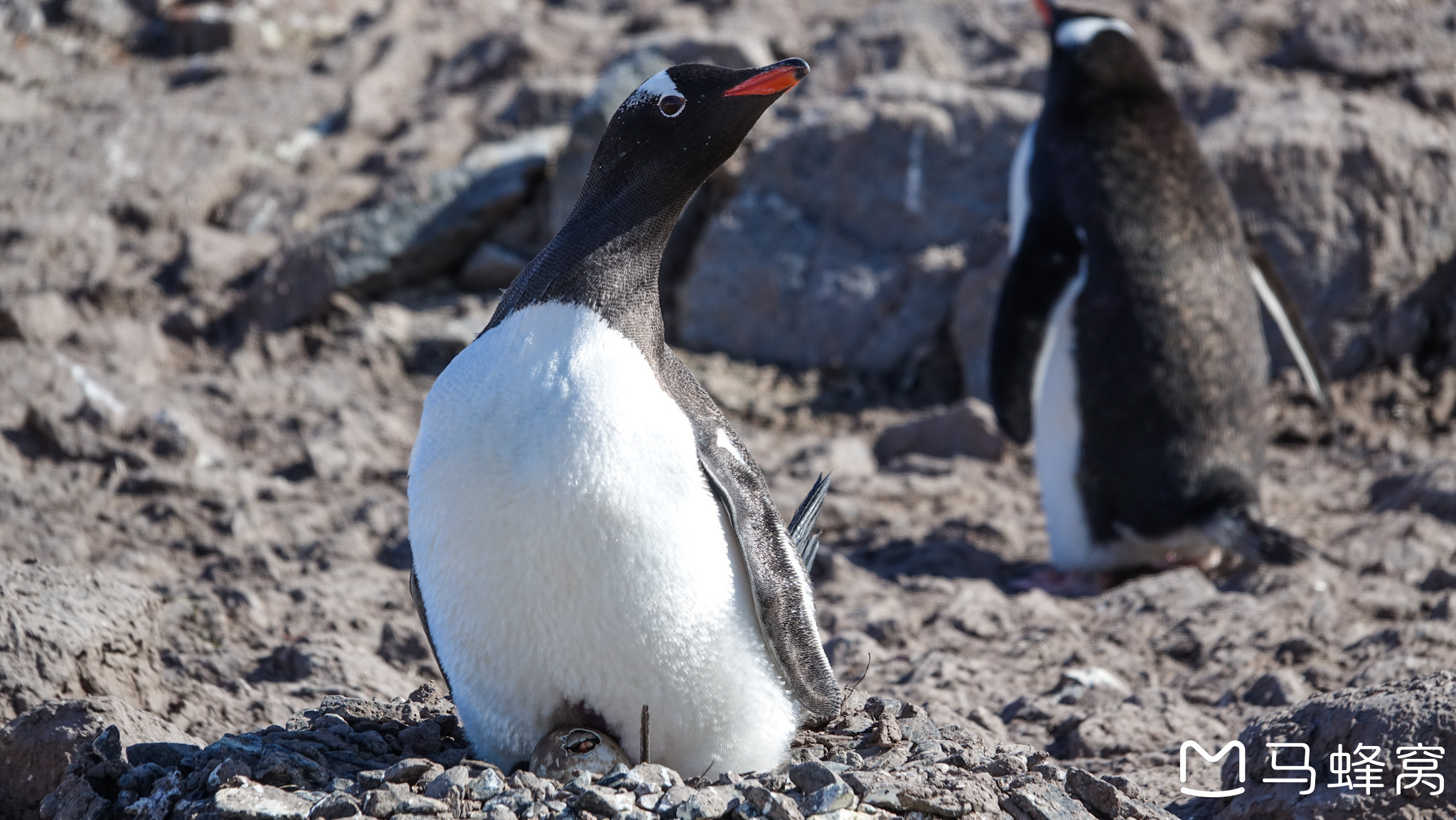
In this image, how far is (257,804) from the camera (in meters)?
2.27

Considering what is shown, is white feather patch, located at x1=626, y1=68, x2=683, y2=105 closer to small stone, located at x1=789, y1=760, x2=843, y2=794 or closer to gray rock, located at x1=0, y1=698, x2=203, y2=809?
small stone, located at x1=789, y1=760, x2=843, y2=794

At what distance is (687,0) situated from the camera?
9719 mm

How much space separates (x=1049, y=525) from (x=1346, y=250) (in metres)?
2.69

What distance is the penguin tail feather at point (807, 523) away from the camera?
9.87 ft

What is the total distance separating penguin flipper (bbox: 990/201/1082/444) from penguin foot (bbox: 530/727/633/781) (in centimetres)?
336

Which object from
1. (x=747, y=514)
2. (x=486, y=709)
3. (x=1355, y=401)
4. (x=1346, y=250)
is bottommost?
(x=1355, y=401)

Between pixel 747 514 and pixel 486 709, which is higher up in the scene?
pixel 747 514

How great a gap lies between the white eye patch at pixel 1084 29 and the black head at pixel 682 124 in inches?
146

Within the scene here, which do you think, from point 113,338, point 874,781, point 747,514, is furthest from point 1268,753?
point 113,338

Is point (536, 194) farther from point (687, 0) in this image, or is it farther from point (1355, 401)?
point (1355, 401)

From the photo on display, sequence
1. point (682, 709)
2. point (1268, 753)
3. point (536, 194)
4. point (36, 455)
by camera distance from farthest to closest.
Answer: point (536, 194), point (36, 455), point (1268, 753), point (682, 709)

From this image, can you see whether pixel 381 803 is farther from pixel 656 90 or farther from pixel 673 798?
pixel 656 90

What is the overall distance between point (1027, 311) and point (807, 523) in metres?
2.72

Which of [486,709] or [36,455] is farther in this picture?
[36,455]
